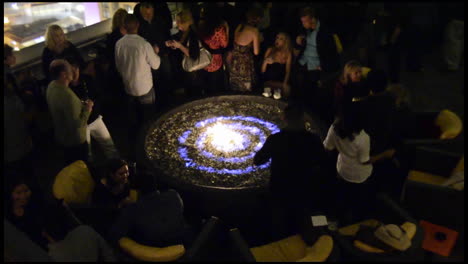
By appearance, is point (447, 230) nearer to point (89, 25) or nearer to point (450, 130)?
point (450, 130)

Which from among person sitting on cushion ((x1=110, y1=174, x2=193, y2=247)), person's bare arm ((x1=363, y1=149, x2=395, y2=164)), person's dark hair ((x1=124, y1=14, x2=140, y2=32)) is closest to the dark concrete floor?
person sitting on cushion ((x1=110, y1=174, x2=193, y2=247))

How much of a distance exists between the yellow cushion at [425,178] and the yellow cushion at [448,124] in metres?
0.44

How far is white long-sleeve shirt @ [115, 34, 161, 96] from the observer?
16.8ft

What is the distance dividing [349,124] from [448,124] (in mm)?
1498

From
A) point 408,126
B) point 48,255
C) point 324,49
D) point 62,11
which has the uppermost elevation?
point 62,11

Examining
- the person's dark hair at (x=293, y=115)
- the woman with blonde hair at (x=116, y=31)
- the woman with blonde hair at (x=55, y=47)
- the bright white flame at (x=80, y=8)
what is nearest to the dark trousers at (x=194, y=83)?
the woman with blonde hair at (x=116, y=31)

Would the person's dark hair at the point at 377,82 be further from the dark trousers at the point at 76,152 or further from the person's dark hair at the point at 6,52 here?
the person's dark hair at the point at 6,52

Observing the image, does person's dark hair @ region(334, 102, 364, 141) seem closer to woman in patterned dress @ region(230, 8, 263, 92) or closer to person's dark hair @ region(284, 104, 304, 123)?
person's dark hair @ region(284, 104, 304, 123)

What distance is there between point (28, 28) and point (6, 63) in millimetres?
2225

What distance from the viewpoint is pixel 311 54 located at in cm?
605

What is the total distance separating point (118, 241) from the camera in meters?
3.41

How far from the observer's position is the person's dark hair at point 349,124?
12.0ft

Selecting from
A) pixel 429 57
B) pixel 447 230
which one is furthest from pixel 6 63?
pixel 429 57

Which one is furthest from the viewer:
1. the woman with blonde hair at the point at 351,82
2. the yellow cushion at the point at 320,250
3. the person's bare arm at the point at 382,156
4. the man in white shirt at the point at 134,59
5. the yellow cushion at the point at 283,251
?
the man in white shirt at the point at 134,59
